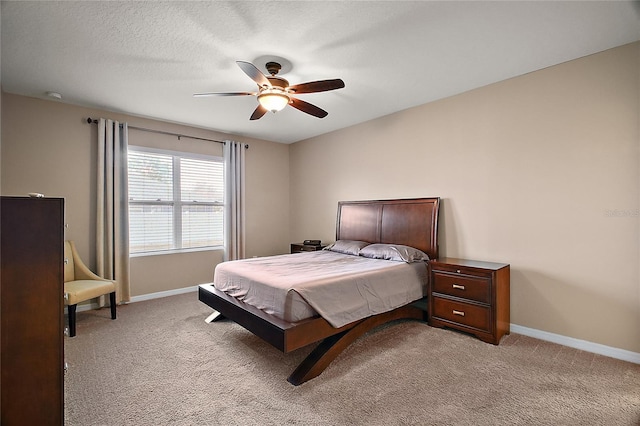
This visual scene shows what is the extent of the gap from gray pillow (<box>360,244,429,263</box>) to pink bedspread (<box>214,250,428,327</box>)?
99 millimetres

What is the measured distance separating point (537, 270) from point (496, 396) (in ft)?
5.16

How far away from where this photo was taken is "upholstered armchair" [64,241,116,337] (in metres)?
3.14

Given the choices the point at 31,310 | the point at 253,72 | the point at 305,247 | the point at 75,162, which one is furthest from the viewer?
the point at 305,247

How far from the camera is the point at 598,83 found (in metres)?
2.74

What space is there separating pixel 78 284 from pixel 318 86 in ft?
11.5

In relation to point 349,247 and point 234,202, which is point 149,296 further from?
point 349,247

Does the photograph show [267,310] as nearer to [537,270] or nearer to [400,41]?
[400,41]

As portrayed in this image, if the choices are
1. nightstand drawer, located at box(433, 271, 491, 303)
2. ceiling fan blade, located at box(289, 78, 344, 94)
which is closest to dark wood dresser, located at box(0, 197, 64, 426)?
ceiling fan blade, located at box(289, 78, 344, 94)

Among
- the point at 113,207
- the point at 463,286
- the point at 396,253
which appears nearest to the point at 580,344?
the point at 463,286

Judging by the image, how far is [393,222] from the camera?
4262 mm

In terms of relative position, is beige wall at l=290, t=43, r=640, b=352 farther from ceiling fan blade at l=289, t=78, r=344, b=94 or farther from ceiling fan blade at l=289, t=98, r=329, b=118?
ceiling fan blade at l=289, t=78, r=344, b=94

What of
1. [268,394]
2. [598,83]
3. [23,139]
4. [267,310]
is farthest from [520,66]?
[23,139]

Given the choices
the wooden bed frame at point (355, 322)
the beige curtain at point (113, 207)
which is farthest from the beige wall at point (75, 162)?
the wooden bed frame at point (355, 322)

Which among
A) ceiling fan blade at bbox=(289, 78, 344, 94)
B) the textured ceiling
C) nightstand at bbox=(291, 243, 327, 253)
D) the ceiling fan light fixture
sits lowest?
nightstand at bbox=(291, 243, 327, 253)
